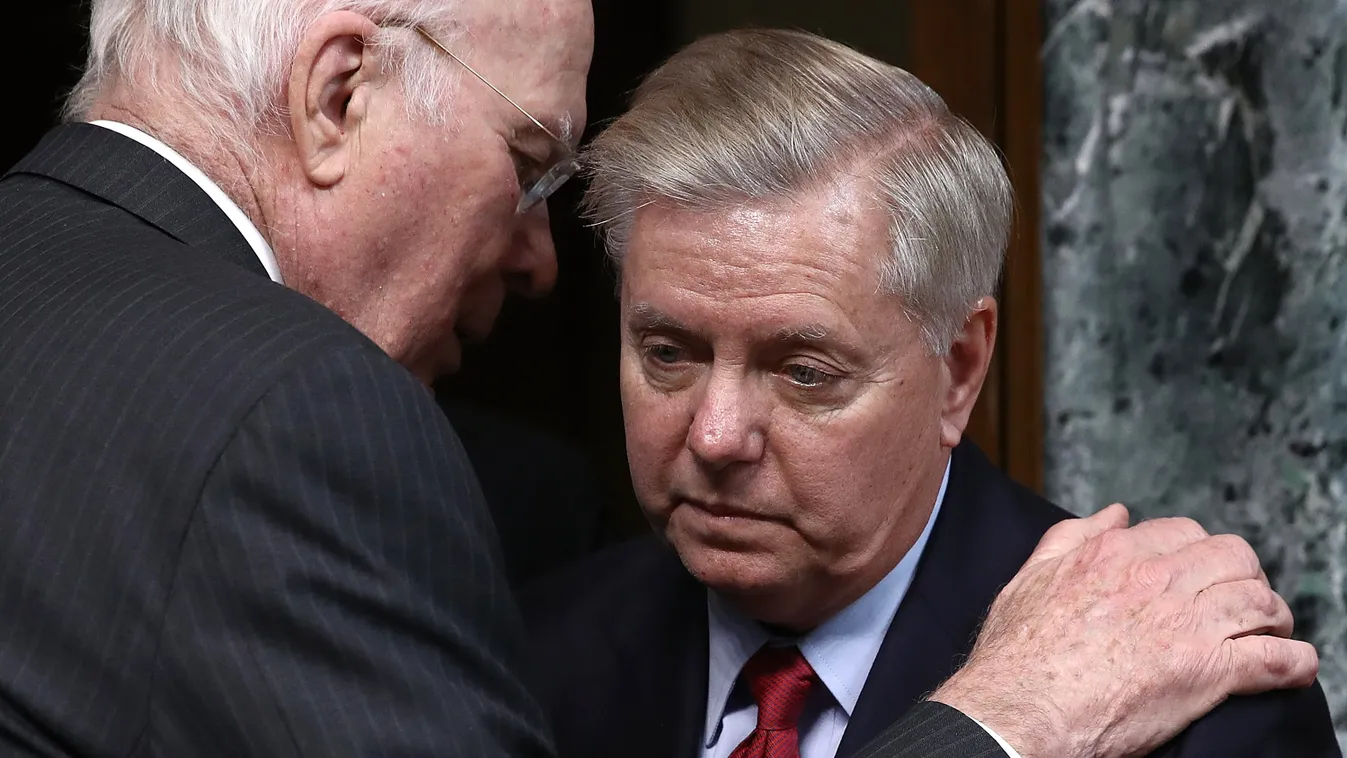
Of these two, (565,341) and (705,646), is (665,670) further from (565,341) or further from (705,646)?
(565,341)

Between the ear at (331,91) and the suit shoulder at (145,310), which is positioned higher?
the ear at (331,91)

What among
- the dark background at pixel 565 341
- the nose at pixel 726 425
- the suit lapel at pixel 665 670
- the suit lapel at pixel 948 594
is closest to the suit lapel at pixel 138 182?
the nose at pixel 726 425

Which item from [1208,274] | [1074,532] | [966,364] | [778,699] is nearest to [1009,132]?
[1208,274]

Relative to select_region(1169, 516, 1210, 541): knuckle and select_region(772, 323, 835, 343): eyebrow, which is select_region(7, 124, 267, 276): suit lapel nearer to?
select_region(772, 323, 835, 343): eyebrow

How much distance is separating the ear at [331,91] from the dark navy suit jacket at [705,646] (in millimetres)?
781

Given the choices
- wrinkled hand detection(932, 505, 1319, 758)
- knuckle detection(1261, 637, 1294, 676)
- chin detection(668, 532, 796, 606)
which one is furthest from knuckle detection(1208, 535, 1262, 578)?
chin detection(668, 532, 796, 606)

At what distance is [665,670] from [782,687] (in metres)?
0.23

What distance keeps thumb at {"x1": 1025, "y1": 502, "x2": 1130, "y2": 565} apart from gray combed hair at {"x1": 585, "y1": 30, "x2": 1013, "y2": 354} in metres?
0.28

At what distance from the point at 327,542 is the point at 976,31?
1.73 meters

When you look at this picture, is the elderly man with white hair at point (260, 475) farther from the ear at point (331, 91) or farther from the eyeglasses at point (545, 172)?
the eyeglasses at point (545, 172)

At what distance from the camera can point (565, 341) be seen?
387 cm

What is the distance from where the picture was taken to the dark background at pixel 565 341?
9.71 feet

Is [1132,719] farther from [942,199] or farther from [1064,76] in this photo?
[1064,76]

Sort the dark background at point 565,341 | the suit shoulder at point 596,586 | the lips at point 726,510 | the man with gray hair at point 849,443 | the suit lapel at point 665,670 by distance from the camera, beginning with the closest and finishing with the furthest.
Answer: the man with gray hair at point 849,443 → the lips at point 726,510 → the suit lapel at point 665,670 → the suit shoulder at point 596,586 → the dark background at point 565,341
